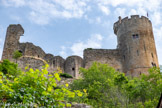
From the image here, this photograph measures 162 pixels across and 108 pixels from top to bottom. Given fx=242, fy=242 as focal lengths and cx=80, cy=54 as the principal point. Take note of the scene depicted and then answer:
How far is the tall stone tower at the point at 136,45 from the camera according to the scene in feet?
105

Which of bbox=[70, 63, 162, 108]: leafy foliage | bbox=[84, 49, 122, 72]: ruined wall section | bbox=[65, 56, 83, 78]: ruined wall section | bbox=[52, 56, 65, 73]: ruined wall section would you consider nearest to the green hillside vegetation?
bbox=[70, 63, 162, 108]: leafy foliage

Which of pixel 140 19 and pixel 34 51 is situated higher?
pixel 140 19

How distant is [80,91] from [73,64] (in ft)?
47.2

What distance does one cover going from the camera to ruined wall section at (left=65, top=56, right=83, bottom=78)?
31680mm

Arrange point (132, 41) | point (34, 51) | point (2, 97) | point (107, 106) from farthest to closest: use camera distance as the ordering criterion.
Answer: point (132, 41)
point (34, 51)
point (107, 106)
point (2, 97)

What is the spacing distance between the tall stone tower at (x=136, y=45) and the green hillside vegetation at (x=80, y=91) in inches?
398

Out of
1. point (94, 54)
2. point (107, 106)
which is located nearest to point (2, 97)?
point (107, 106)

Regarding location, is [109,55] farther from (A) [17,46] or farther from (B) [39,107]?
(B) [39,107]

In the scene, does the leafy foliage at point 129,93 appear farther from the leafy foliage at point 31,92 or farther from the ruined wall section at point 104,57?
the ruined wall section at point 104,57

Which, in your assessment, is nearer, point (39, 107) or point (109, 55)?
point (39, 107)

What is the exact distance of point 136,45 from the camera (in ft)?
110

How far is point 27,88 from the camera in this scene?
6410 millimetres

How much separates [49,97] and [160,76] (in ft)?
33.1

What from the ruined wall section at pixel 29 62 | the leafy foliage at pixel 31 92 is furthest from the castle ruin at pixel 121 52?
the leafy foliage at pixel 31 92
